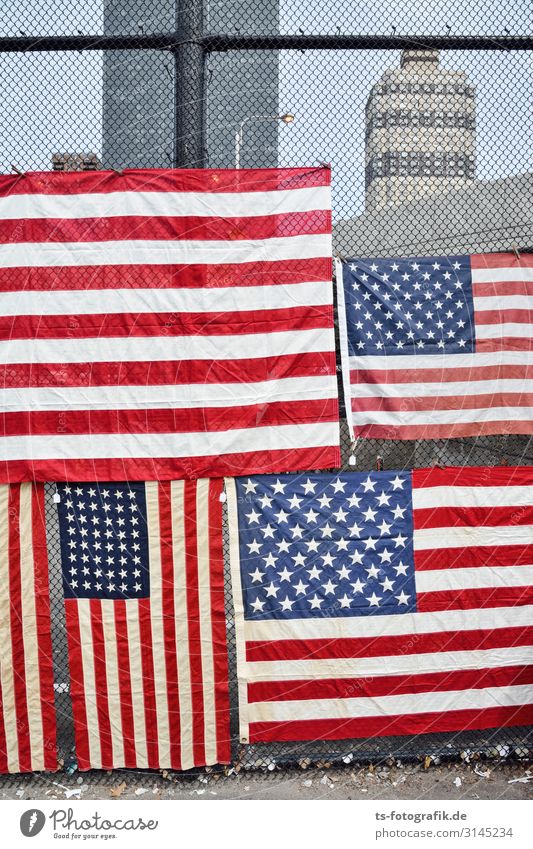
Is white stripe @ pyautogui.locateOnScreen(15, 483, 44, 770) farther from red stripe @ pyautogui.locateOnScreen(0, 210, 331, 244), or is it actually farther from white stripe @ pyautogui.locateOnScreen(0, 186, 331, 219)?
white stripe @ pyautogui.locateOnScreen(0, 186, 331, 219)

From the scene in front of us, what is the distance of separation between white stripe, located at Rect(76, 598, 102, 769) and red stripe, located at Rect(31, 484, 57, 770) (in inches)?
8.5

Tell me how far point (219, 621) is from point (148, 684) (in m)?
0.72

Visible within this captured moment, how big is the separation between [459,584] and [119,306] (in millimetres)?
3320

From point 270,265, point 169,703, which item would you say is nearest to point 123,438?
point 270,265

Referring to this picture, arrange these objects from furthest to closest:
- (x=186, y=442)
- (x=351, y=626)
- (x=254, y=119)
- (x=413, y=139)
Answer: (x=413, y=139), (x=254, y=119), (x=351, y=626), (x=186, y=442)

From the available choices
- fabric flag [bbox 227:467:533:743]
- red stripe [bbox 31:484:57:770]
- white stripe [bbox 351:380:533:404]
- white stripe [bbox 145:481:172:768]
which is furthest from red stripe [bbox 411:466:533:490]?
red stripe [bbox 31:484:57:770]

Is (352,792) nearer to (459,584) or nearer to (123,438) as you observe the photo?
(459,584)

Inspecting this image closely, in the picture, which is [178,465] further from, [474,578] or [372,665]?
[474,578]

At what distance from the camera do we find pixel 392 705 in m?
5.16

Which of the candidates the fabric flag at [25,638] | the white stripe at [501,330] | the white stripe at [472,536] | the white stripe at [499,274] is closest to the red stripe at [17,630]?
the fabric flag at [25,638]

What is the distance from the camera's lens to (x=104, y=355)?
5027 mm

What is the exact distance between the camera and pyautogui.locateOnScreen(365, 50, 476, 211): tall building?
5.45 metres

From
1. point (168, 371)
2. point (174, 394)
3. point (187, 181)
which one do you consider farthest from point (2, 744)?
point (187, 181)

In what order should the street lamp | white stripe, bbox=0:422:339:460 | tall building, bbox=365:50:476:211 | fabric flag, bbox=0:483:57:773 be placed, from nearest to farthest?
white stripe, bbox=0:422:339:460 < fabric flag, bbox=0:483:57:773 < the street lamp < tall building, bbox=365:50:476:211
